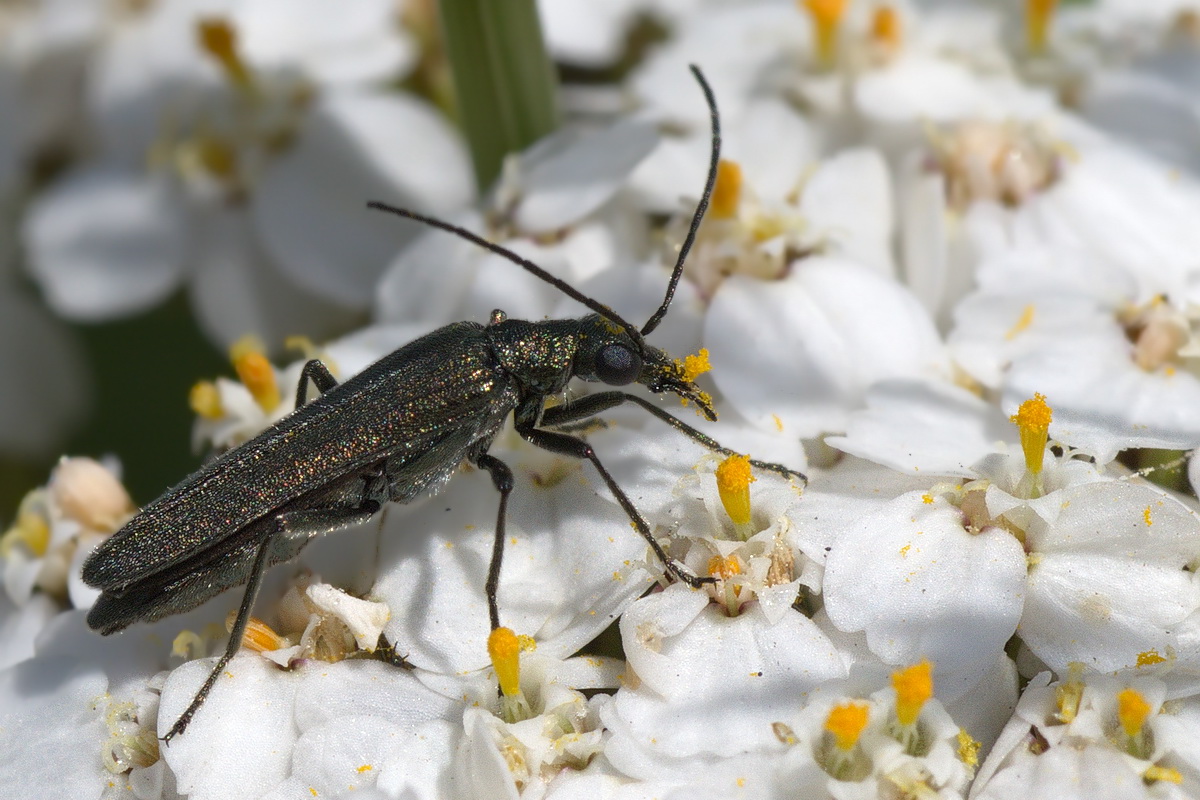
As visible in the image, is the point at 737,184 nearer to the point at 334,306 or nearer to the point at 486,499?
the point at 486,499

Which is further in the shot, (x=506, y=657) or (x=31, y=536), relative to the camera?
(x=31, y=536)

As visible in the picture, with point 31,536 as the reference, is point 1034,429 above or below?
above

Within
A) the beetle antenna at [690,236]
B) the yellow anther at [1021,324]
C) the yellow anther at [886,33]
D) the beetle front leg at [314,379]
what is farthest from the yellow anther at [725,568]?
the yellow anther at [886,33]

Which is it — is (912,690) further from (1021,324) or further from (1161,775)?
(1021,324)

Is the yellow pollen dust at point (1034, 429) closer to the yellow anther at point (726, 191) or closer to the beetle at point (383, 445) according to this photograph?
the beetle at point (383, 445)

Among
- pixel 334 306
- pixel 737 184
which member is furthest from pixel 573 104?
pixel 737 184

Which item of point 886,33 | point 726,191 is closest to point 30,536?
point 726,191
